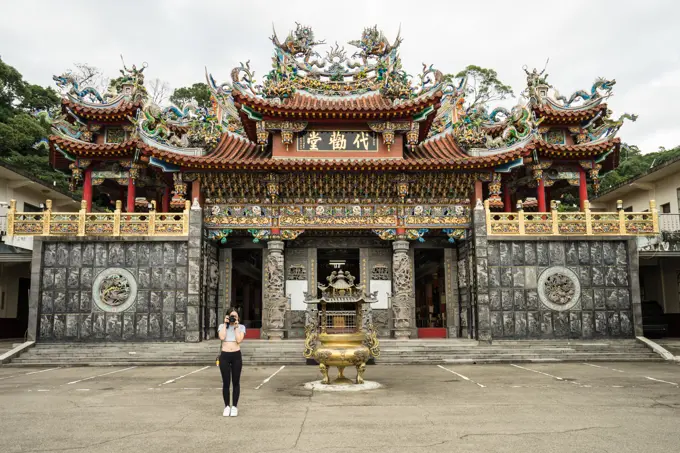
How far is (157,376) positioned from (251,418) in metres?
6.03

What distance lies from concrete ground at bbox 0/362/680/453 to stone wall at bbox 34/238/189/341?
187 inches

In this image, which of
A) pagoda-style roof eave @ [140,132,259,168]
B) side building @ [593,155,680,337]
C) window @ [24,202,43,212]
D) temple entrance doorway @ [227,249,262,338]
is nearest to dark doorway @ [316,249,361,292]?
temple entrance doorway @ [227,249,262,338]

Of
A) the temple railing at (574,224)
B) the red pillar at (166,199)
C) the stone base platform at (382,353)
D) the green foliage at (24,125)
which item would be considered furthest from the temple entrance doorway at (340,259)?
the green foliage at (24,125)

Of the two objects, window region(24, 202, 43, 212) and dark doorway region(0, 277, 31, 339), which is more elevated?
window region(24, 202, 43, 212)

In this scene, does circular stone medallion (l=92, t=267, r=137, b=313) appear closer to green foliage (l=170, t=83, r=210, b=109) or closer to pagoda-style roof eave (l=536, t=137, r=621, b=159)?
pagoda-style roof eave (l=536, t=137, r=621, b=159)

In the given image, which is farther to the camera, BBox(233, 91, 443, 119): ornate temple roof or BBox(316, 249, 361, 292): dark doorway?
BBox(316, 249, 361, 292): dark doorway

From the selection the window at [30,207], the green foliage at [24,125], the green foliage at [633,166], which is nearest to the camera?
the window at [30,207]

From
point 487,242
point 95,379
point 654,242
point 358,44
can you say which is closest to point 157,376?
point 95,379

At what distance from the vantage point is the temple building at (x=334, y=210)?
55.2ft

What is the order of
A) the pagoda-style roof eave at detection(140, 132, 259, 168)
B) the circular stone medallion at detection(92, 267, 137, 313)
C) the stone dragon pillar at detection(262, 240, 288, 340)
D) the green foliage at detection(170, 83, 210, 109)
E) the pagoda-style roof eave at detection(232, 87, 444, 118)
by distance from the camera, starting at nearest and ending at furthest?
the circular stone medallion at detection(92, 267, 137, 313)
the pagoda-style roof eave at detection(140, 132, 259, 168)
the pagoda-style roof eave at detection(232, 87, 444, 118)
the stone dragon pillar at detection(262, 240, 288, 340)
the green foliage at detection(170, 83, 210, 109)

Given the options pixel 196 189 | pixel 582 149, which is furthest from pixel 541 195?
pixel 196 189

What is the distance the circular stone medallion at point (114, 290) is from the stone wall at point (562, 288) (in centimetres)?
1128

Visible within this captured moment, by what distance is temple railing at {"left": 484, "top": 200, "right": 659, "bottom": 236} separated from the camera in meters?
17.2

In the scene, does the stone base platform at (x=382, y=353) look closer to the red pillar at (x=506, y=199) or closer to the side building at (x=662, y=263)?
the side building at (x=662, y=263)
